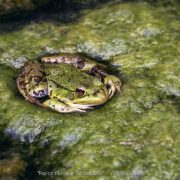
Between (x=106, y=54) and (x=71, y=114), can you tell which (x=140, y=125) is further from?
(x=106, y=54)

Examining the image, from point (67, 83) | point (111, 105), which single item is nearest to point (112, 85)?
point (111, 105)

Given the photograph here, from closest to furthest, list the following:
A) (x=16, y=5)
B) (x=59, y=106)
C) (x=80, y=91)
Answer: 1. (x=59, y=106)
2. (x=80, y=91)
3. (x=16, y=5)

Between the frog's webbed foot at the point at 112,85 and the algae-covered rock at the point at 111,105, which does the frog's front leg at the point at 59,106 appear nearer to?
the algae-covered rock at the point at 111,105

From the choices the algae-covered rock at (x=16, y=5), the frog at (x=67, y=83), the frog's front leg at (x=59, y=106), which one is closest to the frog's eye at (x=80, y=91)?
the frog at (x=67, y=83)

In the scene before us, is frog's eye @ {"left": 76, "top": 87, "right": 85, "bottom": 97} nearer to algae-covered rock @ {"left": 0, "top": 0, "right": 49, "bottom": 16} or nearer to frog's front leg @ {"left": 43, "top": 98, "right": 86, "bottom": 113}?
frog's front leg @ {"left": 43, "top": 98, "right": 86, "bottom": 113}

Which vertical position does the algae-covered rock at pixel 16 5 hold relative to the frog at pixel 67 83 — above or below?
above

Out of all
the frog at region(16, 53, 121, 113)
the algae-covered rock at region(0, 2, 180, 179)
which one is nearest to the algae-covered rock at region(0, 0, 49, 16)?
the algae-covered rock at region(0, 2, 180, 179)

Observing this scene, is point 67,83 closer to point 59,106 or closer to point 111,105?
point 59,106
